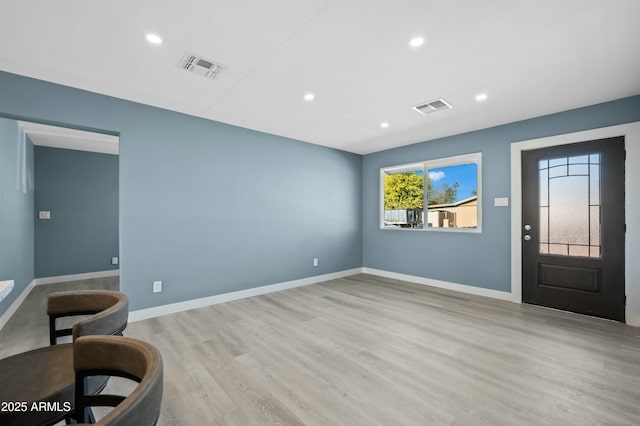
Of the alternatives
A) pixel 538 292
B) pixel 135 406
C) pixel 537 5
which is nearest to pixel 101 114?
pixel 135 406

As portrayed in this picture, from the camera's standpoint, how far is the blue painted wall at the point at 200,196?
3.26m

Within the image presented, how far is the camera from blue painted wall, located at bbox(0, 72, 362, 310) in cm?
326

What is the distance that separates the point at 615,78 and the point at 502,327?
2.92m

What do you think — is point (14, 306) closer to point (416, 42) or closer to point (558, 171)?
point (416, 42)

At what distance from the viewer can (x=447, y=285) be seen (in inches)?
190

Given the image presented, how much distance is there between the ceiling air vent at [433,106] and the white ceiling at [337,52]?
15 cm

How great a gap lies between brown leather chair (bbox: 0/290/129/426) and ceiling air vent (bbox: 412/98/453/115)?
12.2 ft

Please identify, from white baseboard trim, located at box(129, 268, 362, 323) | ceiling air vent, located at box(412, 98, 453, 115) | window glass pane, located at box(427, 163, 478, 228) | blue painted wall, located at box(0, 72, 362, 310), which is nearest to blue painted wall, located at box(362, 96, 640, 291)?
window glass pane, located at box(427, 163, 478, 228)

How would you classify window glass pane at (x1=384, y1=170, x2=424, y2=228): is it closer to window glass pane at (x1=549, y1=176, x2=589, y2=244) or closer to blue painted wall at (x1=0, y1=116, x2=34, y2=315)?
window glass pane at (x1=549, y1=176, x2=589, y2=244)

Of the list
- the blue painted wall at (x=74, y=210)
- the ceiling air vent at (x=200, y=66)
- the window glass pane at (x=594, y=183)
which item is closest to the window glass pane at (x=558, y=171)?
the window glass pane at (x=594, y=183)

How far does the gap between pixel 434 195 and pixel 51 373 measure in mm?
5401

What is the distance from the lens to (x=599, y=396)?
6.46 ft

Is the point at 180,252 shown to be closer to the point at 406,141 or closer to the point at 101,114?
the point at 101,114

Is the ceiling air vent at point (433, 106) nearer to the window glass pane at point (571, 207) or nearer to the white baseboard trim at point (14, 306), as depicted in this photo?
the window glass pane at point (571, 207)
